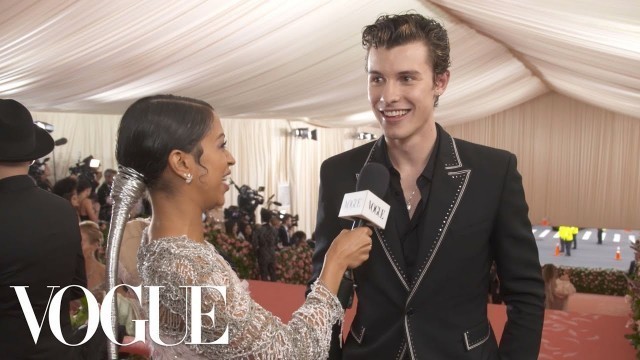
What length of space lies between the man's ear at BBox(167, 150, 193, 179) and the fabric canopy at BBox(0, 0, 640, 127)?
4135mm

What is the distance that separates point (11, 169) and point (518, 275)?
5.57 feet

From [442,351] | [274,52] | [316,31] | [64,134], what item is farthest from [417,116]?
[64,134]

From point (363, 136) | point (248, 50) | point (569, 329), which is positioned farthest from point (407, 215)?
point (363, 136)

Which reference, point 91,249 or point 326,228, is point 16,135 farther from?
point 91,249

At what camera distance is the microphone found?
1650 mm

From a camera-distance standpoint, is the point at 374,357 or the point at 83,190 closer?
the point at 374,357

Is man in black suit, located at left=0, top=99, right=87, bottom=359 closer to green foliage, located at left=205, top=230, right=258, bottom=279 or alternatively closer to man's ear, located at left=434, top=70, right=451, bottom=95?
man's ear, located at left=434, top=70, right=451, bottom=95

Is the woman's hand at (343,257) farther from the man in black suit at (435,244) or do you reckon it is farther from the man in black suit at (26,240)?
the man in black suit at (26,240)

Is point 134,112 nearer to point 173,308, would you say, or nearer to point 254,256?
point 173,308

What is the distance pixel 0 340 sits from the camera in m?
2.25

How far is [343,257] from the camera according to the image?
1.63 metres

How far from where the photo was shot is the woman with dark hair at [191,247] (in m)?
1.50

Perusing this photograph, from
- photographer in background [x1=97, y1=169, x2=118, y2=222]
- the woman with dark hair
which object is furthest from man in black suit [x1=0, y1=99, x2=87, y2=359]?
photographer in background [x1=97, y1=169, x2=118, y2=222]

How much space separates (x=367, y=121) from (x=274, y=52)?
9.66 metres
